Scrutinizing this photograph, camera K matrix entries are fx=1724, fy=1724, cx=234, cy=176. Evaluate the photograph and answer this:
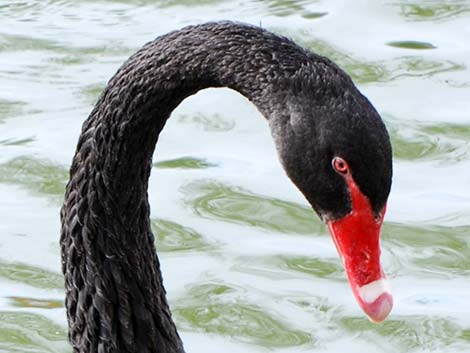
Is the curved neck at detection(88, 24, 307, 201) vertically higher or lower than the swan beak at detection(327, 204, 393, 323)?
higher

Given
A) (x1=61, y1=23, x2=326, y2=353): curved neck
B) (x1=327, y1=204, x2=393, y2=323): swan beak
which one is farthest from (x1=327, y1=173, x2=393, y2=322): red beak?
(x1=61, y1=23, x2=326, y2=353): curved neck

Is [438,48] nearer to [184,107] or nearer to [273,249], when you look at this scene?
[184,107]

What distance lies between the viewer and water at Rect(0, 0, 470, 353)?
6109 mm

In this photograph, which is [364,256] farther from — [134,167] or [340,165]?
[134,167]

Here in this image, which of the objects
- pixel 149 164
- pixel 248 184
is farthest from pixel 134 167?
pixel 248 184

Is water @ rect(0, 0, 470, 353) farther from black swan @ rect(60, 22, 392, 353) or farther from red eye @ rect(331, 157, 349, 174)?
red eye @ rect(331, 157, 349, 174)

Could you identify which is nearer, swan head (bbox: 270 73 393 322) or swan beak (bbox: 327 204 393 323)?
swan head (bbox: 270 73 393 322)

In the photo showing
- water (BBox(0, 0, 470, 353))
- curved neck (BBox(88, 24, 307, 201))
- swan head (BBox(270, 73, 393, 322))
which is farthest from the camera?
water (BBox(0, 0, 470, 353))

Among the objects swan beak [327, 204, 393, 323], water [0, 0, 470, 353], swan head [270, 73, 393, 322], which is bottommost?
water [0, 0, 470, 353]

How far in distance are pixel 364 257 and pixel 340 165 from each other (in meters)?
0.32

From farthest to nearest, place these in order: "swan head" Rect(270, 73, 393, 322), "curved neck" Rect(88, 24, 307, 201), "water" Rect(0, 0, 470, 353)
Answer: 1. "water" Rect(0, 0, 470, 353)
2. "curved neck" Rect(88, 24, 307, 201)
3. "swan head" Rect(270, 73, 393, 322)

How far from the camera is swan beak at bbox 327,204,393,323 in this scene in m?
4.49

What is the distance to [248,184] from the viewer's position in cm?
689

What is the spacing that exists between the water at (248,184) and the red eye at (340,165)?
5.52ft
